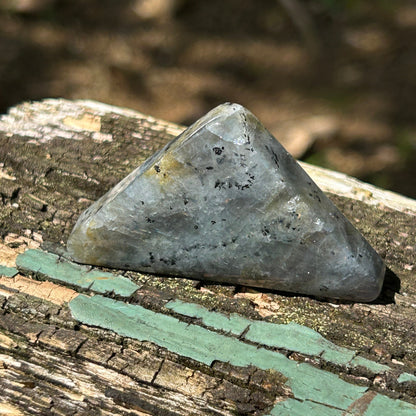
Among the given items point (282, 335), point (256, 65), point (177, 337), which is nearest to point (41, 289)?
point (177, 337)

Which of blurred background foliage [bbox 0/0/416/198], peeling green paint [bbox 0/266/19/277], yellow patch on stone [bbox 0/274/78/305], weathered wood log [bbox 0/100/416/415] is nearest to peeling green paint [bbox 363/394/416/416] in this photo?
weathered wood log [bbox 0/100/416/415]

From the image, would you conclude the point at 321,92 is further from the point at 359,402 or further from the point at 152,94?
the point at 359,402

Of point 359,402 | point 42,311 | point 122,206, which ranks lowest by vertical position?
point 42,311

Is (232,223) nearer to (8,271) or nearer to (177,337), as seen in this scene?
(177,337)

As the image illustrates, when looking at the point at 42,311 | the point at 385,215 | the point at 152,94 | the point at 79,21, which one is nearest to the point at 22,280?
the point at 42,311

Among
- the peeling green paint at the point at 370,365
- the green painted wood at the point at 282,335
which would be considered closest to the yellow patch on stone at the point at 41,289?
the green painted wood at the point at 282,335

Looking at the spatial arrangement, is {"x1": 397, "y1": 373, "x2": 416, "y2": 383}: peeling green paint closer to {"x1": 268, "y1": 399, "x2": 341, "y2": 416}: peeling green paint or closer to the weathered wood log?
the weathered wood log
